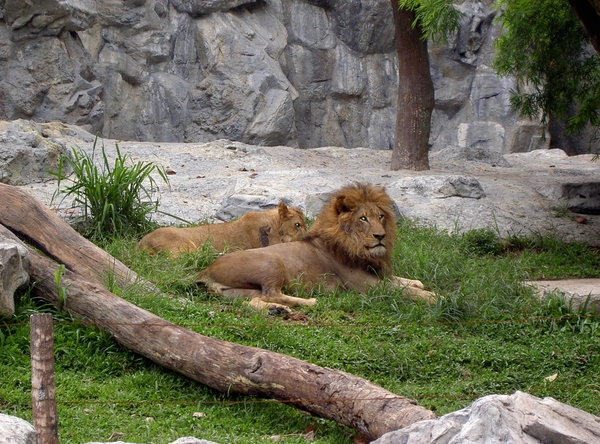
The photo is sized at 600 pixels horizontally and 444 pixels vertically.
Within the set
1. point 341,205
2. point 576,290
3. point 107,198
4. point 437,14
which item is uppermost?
point 437,14

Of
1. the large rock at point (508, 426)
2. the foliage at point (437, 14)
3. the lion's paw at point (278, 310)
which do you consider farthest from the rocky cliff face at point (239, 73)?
the large rock at point (508, 426)

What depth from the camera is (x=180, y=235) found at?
8.45m

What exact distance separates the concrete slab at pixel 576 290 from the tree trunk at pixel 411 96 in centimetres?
628

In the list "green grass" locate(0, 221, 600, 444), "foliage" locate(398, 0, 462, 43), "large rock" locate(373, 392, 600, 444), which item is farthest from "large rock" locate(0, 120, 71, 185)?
"large rock" locate(373, 392, 600, 444)

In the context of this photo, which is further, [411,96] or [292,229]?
[411,96]

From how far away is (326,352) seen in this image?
20.3ft

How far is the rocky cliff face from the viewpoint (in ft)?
61.0

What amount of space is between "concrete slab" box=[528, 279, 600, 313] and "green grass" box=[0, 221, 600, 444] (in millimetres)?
146

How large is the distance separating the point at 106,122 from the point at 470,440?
729 inches

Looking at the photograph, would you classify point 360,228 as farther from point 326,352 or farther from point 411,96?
point 411,96

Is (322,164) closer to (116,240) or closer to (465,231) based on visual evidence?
(465,231)

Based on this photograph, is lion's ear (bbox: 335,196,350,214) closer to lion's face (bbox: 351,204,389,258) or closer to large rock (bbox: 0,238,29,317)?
lion's face (bbox: 351,204,389,258)

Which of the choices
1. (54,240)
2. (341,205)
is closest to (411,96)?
(341,205)

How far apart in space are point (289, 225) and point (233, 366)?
381cm
